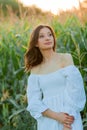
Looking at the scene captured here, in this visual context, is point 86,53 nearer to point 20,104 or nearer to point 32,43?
point 20,104

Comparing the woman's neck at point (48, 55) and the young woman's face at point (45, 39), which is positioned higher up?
the young woman's face at point (45, 39)

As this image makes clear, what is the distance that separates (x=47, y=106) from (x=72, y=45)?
2.24 m

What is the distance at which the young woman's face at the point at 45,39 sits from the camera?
188 inches

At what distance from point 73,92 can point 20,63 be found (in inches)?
95.0

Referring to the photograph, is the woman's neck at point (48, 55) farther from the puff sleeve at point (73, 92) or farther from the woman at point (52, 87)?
the puff sleeve at point (73, 92)

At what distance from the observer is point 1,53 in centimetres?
750

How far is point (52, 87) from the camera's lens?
477 centimetres

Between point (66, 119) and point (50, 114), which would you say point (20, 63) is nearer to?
point (50, 114)

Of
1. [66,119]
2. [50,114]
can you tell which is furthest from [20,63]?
[66,119]

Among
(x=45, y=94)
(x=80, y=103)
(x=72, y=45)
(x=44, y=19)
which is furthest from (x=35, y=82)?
(x=44, y=19)

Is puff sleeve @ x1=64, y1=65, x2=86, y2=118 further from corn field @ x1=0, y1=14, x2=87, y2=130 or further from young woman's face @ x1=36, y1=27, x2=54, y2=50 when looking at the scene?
corn field @ x1=0, y1=14, x2=87, y2=130

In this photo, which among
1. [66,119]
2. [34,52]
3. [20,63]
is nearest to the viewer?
[66,119]

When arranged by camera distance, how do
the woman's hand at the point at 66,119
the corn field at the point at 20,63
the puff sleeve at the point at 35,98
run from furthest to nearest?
the corn field at the point at 20,63, the puff sleeve at the point at 35,98, the woman's hand at the point at 66,119

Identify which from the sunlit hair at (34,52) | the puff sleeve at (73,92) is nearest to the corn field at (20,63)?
the sunlit hair at (34,52)
